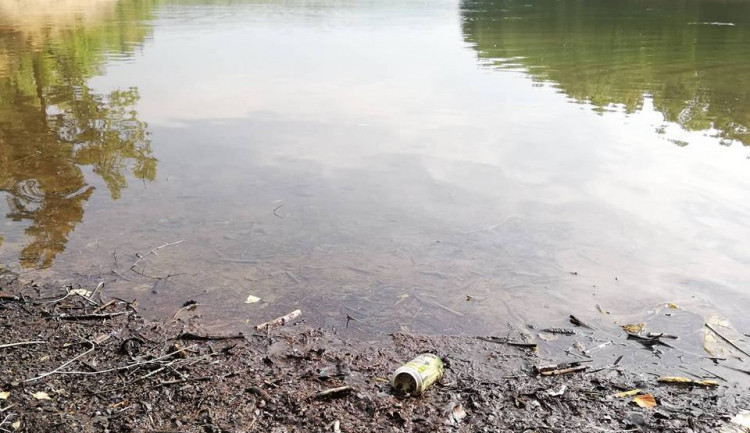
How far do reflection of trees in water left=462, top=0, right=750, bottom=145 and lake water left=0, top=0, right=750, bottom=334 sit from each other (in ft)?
0.53

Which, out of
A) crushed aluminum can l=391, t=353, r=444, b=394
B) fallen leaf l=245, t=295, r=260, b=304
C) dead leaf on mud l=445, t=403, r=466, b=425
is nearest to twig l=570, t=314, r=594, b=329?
crushed aluminum can l=391, t=353, r=444, b=394

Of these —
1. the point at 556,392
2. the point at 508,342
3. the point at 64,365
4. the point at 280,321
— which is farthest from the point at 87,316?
the point at 556,392

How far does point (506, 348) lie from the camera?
16.3ft

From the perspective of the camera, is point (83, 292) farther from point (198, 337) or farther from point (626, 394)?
point (626, 394)

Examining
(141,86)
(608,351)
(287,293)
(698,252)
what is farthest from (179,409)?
(141,86)

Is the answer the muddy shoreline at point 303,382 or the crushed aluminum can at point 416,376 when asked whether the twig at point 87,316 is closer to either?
the muddy shoreline at point 303,382

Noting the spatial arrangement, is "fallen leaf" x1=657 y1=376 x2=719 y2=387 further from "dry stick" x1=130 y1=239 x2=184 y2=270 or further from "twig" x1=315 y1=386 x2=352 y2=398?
"dry stick" x1=130 y1=239 x2=184 y2=270

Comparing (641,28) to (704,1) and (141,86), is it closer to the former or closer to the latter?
(704,1)

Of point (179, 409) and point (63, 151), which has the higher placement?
point (63, 151)

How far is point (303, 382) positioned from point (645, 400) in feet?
7.76

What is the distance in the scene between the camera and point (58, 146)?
33.9 feet

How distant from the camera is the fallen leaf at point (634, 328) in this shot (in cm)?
523

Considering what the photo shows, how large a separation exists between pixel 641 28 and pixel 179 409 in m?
34.1

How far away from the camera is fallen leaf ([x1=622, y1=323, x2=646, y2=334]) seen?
17.1 ft
